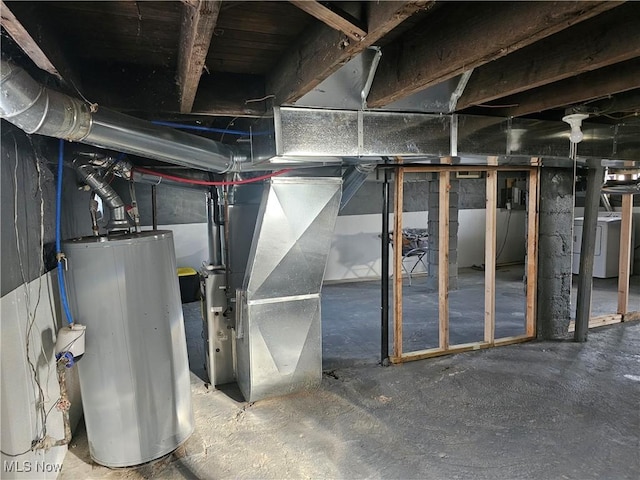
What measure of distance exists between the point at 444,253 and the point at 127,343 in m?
2.51

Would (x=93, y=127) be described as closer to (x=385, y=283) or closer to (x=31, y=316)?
(x=31, y=316)

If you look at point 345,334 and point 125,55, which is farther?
point 345,334

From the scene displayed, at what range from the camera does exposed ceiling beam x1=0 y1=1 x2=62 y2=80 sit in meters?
1.01

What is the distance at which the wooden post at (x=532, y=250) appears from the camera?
12.4ft

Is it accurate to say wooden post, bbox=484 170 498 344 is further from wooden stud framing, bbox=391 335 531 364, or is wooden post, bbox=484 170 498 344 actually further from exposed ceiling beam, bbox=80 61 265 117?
exposed ceiling beam, bbox=80 61 265 117

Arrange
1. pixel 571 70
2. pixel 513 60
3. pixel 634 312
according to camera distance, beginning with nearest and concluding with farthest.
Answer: pixel 571 70
pixel 513 60
pixel 634 312

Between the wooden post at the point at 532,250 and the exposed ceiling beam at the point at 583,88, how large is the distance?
1.54 metres

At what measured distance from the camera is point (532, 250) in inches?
151

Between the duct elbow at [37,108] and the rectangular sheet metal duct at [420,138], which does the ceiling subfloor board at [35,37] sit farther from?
the rectangular sheet metal duct at [420,138]

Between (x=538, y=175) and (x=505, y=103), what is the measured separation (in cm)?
157

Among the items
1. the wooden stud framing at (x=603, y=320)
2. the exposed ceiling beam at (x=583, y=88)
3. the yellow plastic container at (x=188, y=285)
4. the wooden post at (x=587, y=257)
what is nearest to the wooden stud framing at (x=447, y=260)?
the wooden post at (x=587, y=257)

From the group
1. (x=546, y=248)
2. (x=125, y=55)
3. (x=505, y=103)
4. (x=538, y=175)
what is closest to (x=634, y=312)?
(x=546, y=248)

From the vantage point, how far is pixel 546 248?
3.84 metres

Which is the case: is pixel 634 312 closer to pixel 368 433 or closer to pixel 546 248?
pixel 546 248
